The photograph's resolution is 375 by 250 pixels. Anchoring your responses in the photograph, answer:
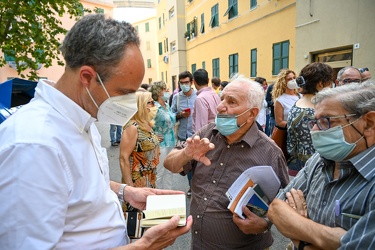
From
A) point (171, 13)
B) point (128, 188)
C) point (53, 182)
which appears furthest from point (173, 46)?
point (53, 182)

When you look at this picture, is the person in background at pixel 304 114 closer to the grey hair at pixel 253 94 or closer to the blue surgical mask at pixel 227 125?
the grey hair at pixel 253 94

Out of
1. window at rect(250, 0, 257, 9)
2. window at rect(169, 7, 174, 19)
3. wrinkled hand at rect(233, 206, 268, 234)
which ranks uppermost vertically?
window at rect(169, 7, 174, 19)

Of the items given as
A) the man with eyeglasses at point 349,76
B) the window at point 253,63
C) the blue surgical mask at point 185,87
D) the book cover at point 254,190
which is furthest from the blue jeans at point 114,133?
the window at point 253,63

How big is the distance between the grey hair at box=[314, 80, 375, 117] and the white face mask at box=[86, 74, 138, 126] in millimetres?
1102

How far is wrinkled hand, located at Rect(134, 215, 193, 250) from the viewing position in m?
1.14

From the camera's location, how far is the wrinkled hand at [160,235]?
45.0 inches

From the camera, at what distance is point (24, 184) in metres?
0.84

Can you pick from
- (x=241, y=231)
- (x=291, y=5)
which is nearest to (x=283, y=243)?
(x=241, y=231)

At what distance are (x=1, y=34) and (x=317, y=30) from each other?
952 centimetres

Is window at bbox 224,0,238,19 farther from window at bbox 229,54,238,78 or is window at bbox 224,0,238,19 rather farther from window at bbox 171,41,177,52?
window at bbox 171,41,177,52

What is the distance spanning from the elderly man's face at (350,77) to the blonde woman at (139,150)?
9.82 ft

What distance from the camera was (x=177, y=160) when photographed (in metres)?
1.90

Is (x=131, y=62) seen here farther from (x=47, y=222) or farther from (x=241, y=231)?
(x=241, y=231)

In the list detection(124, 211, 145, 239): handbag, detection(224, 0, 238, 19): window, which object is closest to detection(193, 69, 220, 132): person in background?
detection(124, 211, 145, 239): handbag
